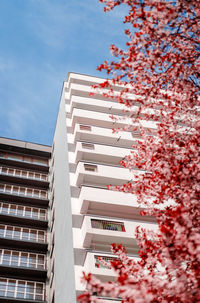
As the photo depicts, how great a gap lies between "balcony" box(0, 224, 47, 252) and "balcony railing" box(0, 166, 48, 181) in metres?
6.01

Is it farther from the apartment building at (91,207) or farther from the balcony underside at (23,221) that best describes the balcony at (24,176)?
the apartment building at (91,207)

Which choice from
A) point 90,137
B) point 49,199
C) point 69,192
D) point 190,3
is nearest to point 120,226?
point 69,192

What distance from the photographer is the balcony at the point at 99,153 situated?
65.4 feet

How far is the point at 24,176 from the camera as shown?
30.5m

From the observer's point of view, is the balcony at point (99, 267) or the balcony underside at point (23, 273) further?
the balcony underside at point (23, 273)

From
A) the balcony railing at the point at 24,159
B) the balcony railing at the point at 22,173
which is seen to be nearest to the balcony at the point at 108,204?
A: the balcony railing at the point at 22,173

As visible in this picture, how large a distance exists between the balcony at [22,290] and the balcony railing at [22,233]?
11.2ft

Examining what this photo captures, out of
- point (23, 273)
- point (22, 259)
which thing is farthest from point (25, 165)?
point (23, 273)

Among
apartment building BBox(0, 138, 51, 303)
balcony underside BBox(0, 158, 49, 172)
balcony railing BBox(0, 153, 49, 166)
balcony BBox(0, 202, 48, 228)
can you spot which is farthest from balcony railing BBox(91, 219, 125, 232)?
balcony railing BBox(0, 153, 49, 166)

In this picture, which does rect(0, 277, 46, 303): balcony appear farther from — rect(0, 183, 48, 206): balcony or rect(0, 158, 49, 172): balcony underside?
rect(0, 158, 49, 172): balcony underside

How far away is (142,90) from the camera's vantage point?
8914mm

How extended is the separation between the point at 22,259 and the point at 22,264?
0.47m

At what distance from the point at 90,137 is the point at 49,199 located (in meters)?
9.30

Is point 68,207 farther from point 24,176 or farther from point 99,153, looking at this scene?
point 24,176
